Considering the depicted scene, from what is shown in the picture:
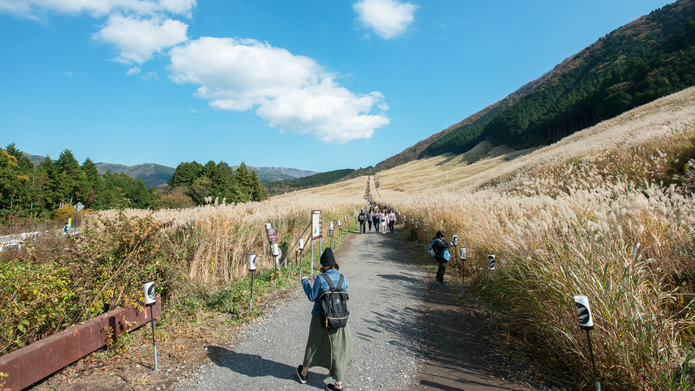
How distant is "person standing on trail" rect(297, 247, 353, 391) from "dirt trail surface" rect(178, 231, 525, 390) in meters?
0.23

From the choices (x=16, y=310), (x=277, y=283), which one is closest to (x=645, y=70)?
(x=277, y=283)

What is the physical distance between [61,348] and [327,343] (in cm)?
315

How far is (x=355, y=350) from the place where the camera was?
15.1 feet

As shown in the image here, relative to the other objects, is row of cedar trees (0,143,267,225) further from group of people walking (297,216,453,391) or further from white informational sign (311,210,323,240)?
group of people walking (297,216,453,391)

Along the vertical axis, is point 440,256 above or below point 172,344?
above

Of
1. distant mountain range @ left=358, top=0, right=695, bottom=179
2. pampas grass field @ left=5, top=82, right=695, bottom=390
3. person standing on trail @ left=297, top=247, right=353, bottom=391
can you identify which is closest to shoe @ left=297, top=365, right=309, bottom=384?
person standing on trail @ left=297, top=247, right=353, bottom=391

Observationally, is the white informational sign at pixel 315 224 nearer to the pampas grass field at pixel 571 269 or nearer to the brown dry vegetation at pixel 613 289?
the pampas grass field at pixel 571 269

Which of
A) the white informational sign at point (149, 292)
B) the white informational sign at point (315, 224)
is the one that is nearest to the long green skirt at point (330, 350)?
the white informational sign at point (149, 292)

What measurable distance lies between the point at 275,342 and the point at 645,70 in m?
73.3

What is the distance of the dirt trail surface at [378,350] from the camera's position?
3799mm

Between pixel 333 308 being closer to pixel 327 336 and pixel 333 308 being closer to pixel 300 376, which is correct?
pixel 327 336

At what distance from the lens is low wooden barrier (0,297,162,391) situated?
3188mm

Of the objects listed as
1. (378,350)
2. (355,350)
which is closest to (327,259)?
(355,350)

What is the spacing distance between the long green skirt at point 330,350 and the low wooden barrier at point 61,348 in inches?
112
